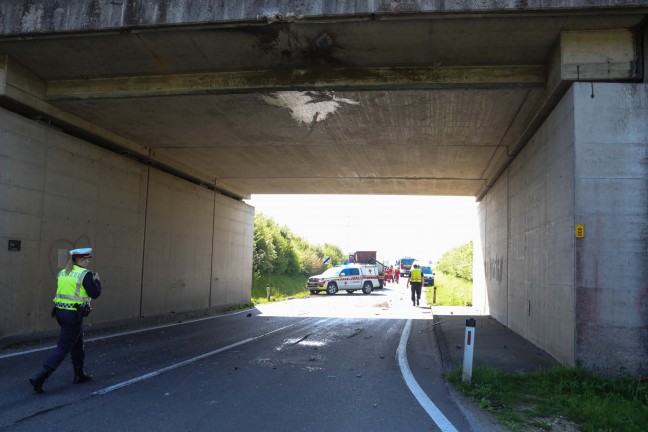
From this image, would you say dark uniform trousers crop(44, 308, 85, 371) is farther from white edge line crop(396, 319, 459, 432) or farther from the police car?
the police car

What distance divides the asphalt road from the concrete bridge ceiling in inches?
204

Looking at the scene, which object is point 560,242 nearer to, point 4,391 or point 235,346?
point 235,346

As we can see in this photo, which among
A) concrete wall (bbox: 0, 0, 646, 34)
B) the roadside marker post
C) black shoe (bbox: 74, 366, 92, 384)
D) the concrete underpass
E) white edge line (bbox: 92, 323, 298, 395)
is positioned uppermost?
concrete wall (bbox: 0, 0, 646, 34)

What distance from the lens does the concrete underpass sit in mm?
7812

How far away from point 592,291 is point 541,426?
119 inches

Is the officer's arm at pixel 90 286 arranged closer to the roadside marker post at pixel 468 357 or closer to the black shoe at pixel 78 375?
the black shoe at pixel 78 375

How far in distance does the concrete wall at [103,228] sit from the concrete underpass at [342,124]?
0.19 feet

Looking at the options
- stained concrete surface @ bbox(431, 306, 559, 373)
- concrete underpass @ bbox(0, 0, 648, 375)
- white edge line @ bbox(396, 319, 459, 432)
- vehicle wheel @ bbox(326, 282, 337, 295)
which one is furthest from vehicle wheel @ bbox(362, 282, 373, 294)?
white edge line @ bbox(396, 319, 459, 432)

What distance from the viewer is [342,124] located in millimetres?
12594

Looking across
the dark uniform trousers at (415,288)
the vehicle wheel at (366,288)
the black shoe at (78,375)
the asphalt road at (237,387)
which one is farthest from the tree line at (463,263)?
the black shoe at (78,375)

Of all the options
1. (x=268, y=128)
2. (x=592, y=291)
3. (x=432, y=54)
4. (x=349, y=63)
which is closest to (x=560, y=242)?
(x=592, y=291)

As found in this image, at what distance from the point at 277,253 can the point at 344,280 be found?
1087cm

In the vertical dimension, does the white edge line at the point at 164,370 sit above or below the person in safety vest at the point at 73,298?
below

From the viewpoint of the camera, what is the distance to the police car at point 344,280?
35.8m
